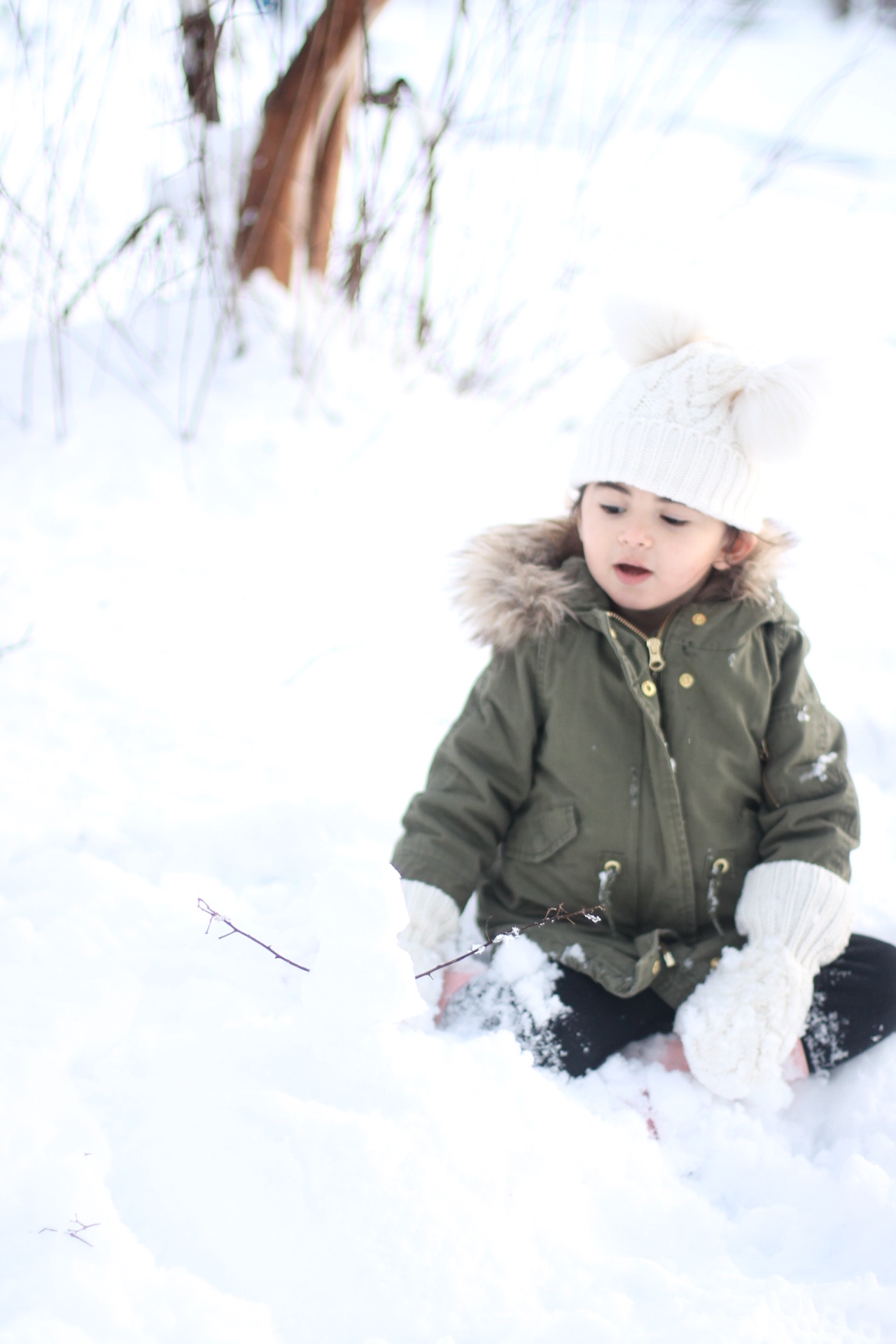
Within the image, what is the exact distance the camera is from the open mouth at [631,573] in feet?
4.83

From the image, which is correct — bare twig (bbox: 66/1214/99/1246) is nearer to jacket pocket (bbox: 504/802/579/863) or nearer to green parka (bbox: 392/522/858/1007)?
green parka (bbox: 392/522/858/1007)

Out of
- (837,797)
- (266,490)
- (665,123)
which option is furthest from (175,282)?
(837,797)

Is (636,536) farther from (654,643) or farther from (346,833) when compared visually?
(346,833)

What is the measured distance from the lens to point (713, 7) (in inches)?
111

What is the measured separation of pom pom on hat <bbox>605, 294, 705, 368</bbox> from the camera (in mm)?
1491

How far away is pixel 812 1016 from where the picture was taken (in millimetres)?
1412

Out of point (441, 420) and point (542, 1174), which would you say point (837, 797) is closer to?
point (542, 1174)

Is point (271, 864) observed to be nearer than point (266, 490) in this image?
Yes

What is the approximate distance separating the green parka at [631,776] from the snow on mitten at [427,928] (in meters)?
0.03

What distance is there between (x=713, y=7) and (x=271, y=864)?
287 cm

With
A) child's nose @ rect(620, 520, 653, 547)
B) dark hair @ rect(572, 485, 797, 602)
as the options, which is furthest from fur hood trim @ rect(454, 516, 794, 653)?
child's nose @ rect(620, 520, 653, 547)

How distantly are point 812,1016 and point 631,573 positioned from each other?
28.9 inches

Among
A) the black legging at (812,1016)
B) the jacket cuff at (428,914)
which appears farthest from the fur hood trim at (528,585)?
the black legging at (812,1016)

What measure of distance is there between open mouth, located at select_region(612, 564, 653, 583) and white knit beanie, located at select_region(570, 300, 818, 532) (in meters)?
0.12
